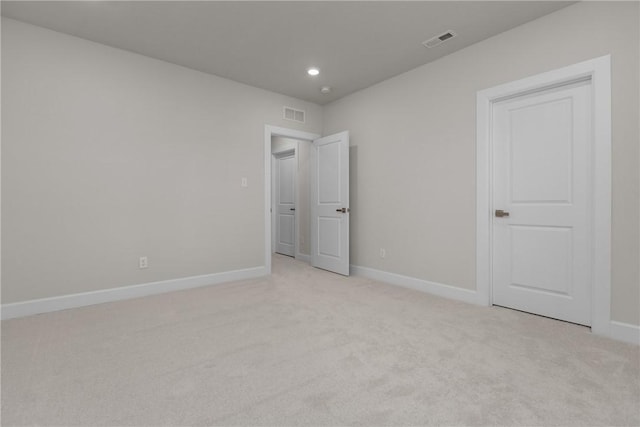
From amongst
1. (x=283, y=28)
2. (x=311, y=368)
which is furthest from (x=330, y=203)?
(x=311, y=368)

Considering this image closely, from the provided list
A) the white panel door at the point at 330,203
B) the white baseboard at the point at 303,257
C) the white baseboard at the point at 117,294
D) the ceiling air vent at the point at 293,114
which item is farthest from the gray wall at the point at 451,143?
the white baseboard at the point at 117,294

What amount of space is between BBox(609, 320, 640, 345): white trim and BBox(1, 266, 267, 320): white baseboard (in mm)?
3587

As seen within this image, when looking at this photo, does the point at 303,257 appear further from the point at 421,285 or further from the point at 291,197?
the point at 421,285

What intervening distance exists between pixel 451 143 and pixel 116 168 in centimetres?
353

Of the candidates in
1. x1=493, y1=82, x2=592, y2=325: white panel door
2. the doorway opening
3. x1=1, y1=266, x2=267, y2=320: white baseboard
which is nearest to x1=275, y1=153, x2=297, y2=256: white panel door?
the doorway opening

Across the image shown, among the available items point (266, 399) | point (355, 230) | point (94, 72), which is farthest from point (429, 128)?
point (94, 72)

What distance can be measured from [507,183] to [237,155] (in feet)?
10.3

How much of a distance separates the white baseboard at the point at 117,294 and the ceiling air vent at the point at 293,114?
7.42ft

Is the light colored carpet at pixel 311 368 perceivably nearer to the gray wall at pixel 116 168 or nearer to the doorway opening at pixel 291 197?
the gray wall at pixel 116 168

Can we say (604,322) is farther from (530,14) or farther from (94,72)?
(94,72)

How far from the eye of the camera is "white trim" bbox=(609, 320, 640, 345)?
218 centimetres

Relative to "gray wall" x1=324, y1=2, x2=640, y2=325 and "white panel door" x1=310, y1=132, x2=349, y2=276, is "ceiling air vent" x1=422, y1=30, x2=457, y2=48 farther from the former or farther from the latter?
"white panel door" x1=310, y1=132, x2=349, y2=276

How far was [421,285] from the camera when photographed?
140 inches

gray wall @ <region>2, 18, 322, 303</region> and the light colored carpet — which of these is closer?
the light colored carpet
